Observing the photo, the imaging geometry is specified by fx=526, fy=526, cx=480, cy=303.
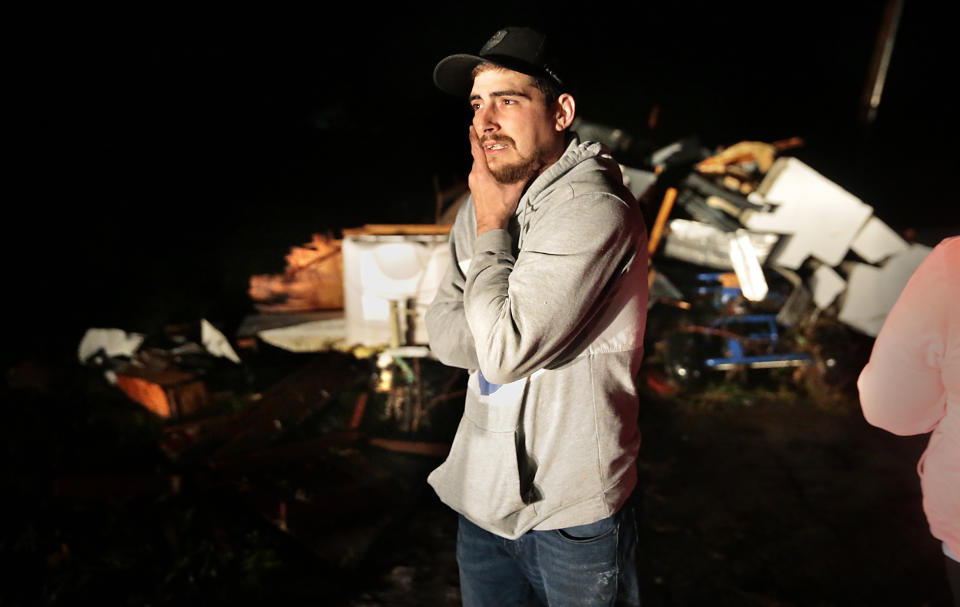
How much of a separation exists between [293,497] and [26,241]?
7546 mm

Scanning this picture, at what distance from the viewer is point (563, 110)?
68.3 inches

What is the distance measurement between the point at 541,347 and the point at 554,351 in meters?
0.06

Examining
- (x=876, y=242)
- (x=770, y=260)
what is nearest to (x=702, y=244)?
(x=770, y=260)

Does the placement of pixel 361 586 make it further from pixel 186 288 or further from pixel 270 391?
pixel 186 288

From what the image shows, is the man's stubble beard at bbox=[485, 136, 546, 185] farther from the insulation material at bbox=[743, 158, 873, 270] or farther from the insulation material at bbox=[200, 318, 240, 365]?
the insulation material at bbox=[743, 158, 873, 270]

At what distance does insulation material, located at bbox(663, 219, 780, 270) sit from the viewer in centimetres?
864

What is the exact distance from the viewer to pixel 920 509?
5031 millimetres

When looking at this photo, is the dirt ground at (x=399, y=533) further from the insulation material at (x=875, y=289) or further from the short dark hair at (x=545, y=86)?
the short dark hair at (x=545, y=86)

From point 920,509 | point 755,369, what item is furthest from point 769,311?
point 920,509

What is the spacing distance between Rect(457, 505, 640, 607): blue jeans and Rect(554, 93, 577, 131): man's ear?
1.25 meters

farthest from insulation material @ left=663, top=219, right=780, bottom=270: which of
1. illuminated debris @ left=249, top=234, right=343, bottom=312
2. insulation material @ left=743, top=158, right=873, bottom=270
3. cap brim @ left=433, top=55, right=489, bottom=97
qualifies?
cap brim @ left=433, top=55, right=489, bottom=97

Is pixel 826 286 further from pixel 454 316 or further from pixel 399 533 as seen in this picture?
pixel 454 316

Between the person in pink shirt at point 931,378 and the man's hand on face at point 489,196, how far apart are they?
1166mm

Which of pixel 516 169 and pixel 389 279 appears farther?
pixel 389 279
